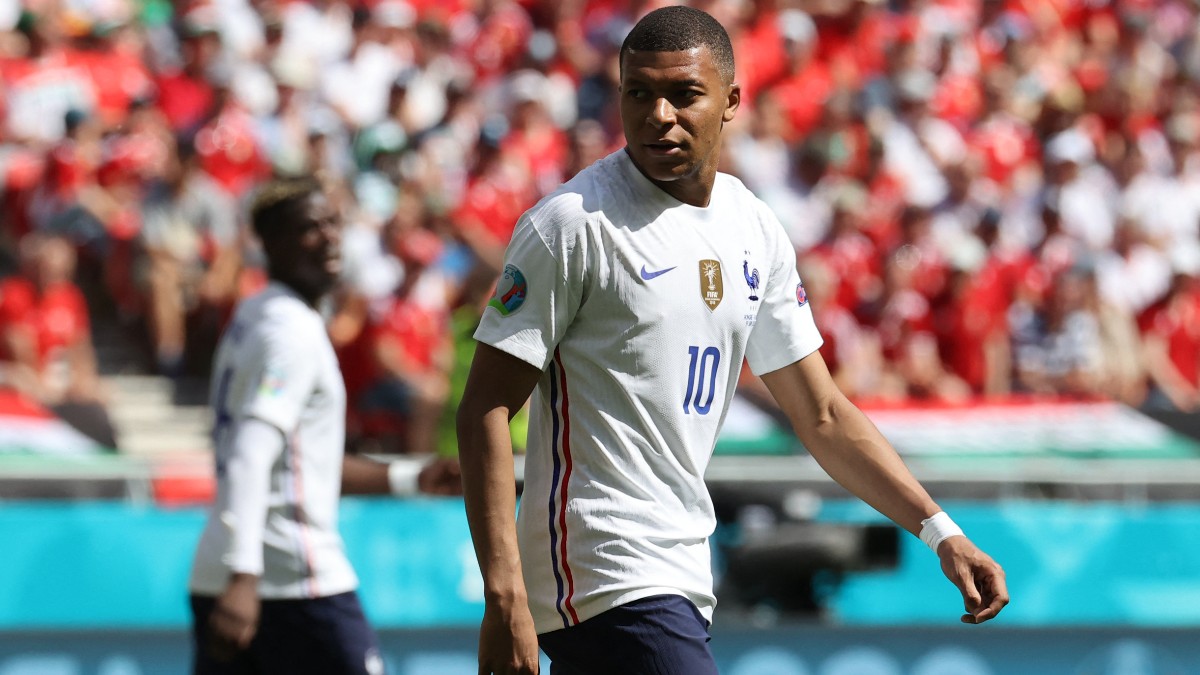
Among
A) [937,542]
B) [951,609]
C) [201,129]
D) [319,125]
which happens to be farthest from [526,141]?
[937,542]

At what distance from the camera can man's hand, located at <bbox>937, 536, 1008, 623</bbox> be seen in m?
3.22

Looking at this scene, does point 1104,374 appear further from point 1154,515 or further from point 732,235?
point 732,235

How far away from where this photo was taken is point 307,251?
471cm

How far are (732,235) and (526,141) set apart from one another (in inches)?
320

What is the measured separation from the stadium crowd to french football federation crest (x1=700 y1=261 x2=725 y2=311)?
5.39 meters

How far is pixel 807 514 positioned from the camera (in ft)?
25.9

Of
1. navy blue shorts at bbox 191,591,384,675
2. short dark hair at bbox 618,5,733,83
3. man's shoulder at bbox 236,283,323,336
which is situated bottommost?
navy blue shorts at bbox 191,591,384,675

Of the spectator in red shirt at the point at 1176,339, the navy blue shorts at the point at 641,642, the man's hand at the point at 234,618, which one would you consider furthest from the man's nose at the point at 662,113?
→ the spectator in red shirt at the point at 1176,339

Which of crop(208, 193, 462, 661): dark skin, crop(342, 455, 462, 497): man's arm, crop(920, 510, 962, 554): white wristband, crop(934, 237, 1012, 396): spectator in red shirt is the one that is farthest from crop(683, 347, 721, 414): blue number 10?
crop(934, 237, 1012, 396): spectator in red shirt

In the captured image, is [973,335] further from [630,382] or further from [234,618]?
[630,382]

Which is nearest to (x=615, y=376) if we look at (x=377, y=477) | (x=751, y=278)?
(x=751, y=278)

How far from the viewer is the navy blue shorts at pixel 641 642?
10.4ft

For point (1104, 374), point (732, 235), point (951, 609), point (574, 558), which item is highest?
point (732, 235)

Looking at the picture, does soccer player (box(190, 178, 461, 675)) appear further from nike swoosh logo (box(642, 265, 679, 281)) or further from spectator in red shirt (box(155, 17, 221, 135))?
spectator in red shirt (box(155, 17, 221, 135))
